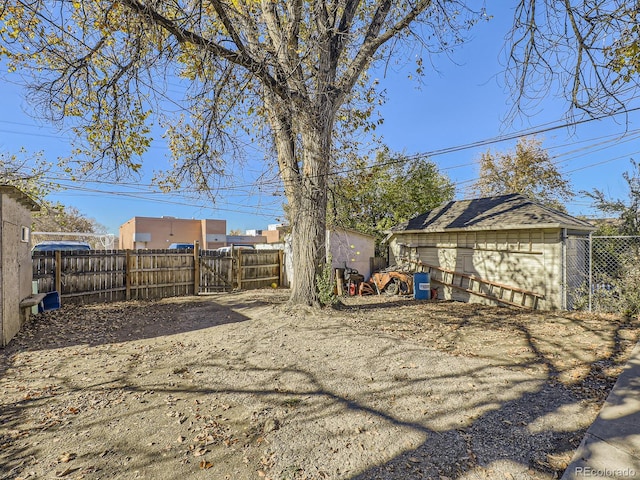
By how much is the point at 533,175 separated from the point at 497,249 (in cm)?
1258

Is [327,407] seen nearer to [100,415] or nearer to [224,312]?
[100,415]

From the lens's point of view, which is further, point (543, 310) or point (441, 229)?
point (441, 229)

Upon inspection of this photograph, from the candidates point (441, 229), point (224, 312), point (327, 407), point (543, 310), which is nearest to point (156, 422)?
point (327, 407)

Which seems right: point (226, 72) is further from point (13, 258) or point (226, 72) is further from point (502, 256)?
point (502, 256)

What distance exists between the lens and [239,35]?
5.51 meters

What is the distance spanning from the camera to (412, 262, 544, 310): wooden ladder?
8.91 metres

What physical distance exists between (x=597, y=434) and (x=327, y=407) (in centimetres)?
225

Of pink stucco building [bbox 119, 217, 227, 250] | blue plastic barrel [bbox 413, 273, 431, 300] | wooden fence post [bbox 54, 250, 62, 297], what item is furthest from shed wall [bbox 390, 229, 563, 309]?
pink stucco building [bbox 119, 217, 227, 250]

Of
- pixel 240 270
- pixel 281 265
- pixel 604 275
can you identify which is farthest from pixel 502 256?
pixel 240 270

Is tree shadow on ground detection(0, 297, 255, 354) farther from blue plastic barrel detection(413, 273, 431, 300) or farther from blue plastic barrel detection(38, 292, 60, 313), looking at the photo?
blue plastic barrel detection(413, 273, 431, 300)

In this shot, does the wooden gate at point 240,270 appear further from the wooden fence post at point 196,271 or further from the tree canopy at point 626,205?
the tree canopy at point 626,205

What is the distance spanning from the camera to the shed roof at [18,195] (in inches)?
211

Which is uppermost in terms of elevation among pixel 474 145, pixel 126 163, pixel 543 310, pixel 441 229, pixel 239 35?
pixel 239 35

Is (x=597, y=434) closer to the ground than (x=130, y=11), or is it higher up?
closer to the ground
